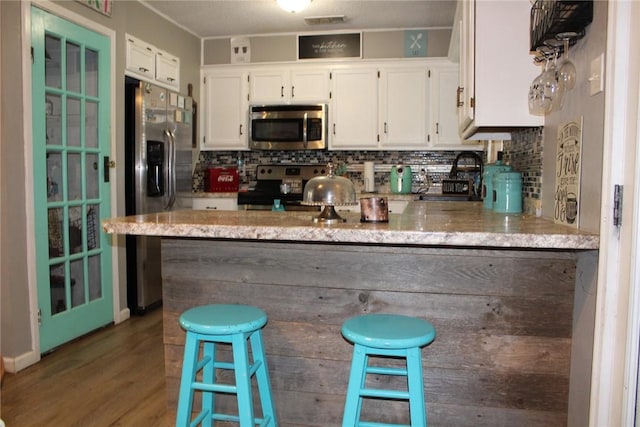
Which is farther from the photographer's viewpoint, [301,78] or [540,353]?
[301,78]

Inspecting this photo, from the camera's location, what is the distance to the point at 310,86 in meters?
4.72

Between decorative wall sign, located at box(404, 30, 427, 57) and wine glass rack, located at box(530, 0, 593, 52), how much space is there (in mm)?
3115

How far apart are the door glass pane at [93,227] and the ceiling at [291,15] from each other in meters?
1.78

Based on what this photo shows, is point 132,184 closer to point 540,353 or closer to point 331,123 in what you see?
point 331,123

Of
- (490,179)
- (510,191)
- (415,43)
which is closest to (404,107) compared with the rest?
(415,43)

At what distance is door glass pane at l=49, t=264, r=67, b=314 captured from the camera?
2.96 metres

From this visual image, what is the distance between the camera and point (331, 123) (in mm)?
4730

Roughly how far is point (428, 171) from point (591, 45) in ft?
11.3

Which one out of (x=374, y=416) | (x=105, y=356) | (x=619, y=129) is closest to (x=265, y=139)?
(x=105, y=356)

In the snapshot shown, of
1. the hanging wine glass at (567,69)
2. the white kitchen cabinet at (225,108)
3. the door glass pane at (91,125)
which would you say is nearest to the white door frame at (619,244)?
the hanging wine glass at (567,69)

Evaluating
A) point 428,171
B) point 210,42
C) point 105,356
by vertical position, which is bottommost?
point 105,356

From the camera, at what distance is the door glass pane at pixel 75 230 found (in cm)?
312

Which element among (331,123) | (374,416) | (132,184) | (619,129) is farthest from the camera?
(331,123)

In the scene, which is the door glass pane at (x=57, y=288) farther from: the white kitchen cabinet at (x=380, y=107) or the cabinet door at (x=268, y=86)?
the white kitchen cabinet at (x=380, y=107)
